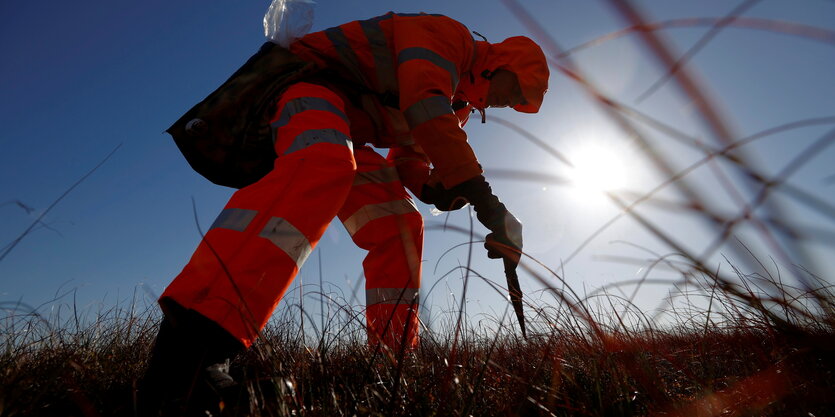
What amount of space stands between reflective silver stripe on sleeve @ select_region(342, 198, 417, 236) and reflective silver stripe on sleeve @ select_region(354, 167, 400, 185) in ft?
0.47

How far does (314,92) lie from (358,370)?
117 cm

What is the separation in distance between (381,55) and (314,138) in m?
0.81

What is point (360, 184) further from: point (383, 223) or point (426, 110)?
point (426, 110)

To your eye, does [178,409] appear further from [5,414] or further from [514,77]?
[514,77]

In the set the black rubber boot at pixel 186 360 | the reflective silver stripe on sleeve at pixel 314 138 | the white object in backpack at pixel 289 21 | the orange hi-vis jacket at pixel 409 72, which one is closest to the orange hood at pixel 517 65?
the orange hi-vis jacket at pixel 409 72

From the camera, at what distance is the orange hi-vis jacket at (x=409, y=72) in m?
1.95

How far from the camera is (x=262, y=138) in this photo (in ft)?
6.34

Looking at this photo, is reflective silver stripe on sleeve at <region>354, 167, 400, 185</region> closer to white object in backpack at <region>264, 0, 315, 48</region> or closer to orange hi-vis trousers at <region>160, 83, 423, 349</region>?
orange hi-vis trousers at <region>160, 83, 423, 349</region>

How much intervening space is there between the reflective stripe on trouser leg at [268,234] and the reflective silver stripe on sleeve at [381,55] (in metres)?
0.64

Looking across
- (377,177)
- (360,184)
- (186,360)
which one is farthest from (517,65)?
(186,360)

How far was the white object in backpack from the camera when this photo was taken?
2.06 m

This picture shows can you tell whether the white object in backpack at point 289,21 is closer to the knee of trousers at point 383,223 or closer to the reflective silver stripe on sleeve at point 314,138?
the reflective silver stripe on sleeve at point 314,138

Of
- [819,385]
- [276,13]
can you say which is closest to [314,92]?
[276,13]

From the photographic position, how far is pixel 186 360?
1134mm
